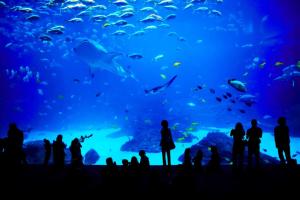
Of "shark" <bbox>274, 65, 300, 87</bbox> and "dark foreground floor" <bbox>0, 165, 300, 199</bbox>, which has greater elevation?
"shark" <bbox>274, 65, 300, 87</bbox>

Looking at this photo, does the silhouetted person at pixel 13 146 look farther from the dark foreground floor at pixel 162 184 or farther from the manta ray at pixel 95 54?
the manta ray at pixel 95 54

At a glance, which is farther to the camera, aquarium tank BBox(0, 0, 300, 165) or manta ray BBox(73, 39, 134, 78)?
manta ray BBox(73, 39, 134, 78)

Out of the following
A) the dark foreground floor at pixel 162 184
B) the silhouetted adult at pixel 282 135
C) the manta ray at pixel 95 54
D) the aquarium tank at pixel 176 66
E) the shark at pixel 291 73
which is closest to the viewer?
the dark foreground floor at pixel 162 184

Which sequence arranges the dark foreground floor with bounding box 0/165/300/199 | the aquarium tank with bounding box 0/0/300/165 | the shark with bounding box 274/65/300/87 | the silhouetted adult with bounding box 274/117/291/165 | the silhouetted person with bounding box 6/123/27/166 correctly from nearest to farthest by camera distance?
A: 1. the dark foreground floor with bounding box 0/165/300/199
2. the silhouetted adult with bounding box 274/117/291/165
3. the silhouetted person with bounding box 6/123/27/166
4. the aquarium tank with bounding box 0/0/300/165
5. the shark with bounding box 274/65/300/87

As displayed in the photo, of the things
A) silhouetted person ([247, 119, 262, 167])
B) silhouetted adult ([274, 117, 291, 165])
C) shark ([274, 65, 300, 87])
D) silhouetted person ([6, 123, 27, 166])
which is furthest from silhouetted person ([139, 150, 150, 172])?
shark ([274, 65, 300, 87])

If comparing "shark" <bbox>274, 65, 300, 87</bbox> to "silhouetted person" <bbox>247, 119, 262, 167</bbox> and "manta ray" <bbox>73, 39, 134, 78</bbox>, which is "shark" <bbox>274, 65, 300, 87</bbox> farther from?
"silhouetted person" <bbox>247, 119, 262, 167</bbox>

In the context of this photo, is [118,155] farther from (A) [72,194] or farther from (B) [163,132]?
(A) [72,194]

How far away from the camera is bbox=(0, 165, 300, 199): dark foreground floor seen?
441 cm

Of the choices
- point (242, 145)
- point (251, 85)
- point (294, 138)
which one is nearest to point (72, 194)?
point (242, 145)

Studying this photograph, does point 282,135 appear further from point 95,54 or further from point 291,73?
point 291,73

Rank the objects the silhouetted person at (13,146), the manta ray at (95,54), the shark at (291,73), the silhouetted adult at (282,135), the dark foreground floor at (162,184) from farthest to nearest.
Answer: the shark at (291,73), the manta ray at (95,54), the silhouetted person at (13,146), the silhouetted adult at (282,135), the dark foreground floor at (162,184)

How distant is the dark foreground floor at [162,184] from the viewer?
14.5 feet

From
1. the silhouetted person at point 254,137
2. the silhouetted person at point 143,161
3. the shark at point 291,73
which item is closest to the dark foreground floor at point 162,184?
the silhouetted person at point 143,161

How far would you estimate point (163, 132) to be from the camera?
21.2 feet
